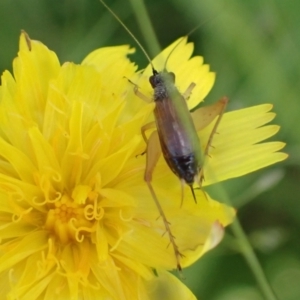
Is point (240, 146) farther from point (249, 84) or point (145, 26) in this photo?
point (145, 26)

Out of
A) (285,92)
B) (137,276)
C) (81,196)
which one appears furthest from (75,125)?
(285,92)

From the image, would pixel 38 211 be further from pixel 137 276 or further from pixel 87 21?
pixel 87 21

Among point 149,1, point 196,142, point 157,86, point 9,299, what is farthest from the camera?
point 149,1

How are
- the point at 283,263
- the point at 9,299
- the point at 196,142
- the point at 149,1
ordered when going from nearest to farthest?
the point at 9,299, the point at 196,142, the point at 283,263, the point at 149,1

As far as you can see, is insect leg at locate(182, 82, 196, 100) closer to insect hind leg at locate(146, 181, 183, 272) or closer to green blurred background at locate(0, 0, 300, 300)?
green blurred background at locate(0, 0, 300, 300)

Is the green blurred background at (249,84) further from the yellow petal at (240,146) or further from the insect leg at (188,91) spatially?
the insect leg at (188,91)

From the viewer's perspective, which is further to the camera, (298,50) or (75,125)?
(298,50)
